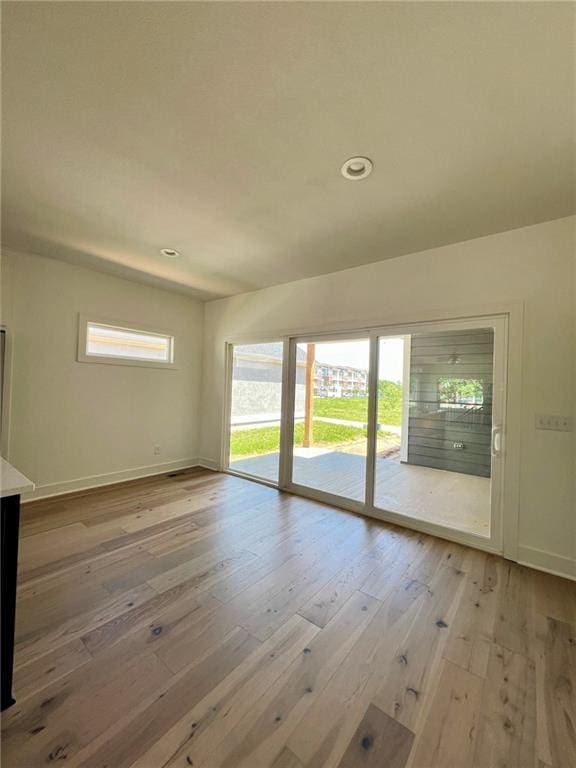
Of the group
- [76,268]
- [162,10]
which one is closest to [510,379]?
[162,10]

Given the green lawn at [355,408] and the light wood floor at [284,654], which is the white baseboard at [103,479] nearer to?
the light wood floor at [284,654]

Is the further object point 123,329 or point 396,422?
point 123,329

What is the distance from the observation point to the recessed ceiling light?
5.90ft

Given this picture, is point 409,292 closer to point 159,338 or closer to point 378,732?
point 378,732

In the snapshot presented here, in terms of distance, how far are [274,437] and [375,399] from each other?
5.15 ft

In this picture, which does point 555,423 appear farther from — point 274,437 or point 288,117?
point 274,437

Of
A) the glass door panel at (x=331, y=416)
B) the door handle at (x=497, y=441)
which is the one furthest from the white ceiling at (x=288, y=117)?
the door handle at (x=497, y=441)

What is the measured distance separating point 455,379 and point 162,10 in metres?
3.01

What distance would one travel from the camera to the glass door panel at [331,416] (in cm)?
344

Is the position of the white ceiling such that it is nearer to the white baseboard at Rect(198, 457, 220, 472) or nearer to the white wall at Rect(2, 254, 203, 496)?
the white wall at Rect(2, 254, 203, 496)

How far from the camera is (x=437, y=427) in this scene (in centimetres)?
303

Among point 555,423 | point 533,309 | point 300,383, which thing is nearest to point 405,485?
point 555,423

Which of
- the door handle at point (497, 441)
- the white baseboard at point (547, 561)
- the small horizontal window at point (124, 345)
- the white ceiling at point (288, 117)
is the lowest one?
the white baseboard at point (547, 561)

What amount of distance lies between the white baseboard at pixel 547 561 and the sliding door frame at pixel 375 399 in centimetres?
6
